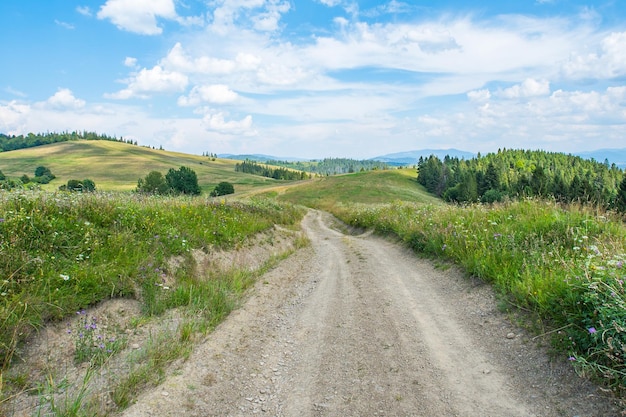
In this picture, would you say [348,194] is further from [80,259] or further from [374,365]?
[374,365]

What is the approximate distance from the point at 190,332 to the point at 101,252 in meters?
3.08

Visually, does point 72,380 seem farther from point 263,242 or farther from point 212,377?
point 263,242

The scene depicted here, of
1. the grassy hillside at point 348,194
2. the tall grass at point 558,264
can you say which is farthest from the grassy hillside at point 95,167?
the tall grass at point 558,264

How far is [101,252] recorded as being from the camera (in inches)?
285

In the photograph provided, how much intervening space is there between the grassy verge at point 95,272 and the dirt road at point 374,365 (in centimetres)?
71

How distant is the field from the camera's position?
4.59m

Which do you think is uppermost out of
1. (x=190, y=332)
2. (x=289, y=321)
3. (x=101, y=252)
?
(x=101, y=252)

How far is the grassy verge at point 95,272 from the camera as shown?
16.7ft

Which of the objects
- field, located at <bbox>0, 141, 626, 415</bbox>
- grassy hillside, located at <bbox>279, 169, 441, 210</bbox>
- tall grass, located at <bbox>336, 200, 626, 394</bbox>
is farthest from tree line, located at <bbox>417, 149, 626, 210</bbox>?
field, located at <bbox>0, 141, 626, 415</bbox>

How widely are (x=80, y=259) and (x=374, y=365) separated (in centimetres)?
589

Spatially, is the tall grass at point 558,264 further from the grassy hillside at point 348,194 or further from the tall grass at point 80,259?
the grassy hillside at point 348,194

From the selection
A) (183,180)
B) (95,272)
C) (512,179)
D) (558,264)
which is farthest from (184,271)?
(512,179)

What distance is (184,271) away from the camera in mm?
8688

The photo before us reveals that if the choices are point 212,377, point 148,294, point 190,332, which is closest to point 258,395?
point 212,377
